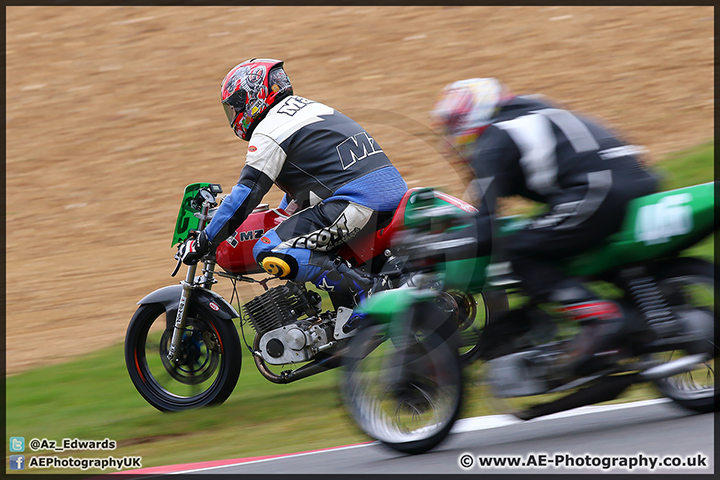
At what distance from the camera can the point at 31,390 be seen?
26.6ft

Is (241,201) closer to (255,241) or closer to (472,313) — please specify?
(255,241)

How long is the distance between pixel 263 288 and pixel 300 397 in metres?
0.98

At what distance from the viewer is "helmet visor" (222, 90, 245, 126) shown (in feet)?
20.8

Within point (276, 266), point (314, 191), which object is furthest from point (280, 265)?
point (314, 191)

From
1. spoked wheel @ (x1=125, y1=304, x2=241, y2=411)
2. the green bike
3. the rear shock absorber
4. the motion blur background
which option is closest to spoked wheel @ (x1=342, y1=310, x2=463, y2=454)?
the green bike

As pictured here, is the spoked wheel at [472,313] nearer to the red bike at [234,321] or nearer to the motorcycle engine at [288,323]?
the red bike at [234,321]

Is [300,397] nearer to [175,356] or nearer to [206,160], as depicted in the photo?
[175,356]

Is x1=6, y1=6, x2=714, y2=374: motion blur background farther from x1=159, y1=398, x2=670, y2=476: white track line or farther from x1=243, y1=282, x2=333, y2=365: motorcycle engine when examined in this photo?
x1=159, y1=398, x2=670, y2=476: white track line

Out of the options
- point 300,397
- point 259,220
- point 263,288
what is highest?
point 259,220

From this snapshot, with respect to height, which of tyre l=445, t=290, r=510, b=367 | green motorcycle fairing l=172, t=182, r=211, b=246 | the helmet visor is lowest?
tyre l=445, t=290, r=510, b=367

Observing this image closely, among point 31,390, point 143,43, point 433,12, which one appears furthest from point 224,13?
point 31,390

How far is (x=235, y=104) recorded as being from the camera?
6.40 metres

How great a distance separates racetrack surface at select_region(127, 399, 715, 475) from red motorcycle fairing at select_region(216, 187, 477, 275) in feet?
4.44

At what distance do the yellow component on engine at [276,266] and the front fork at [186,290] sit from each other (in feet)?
1.90
